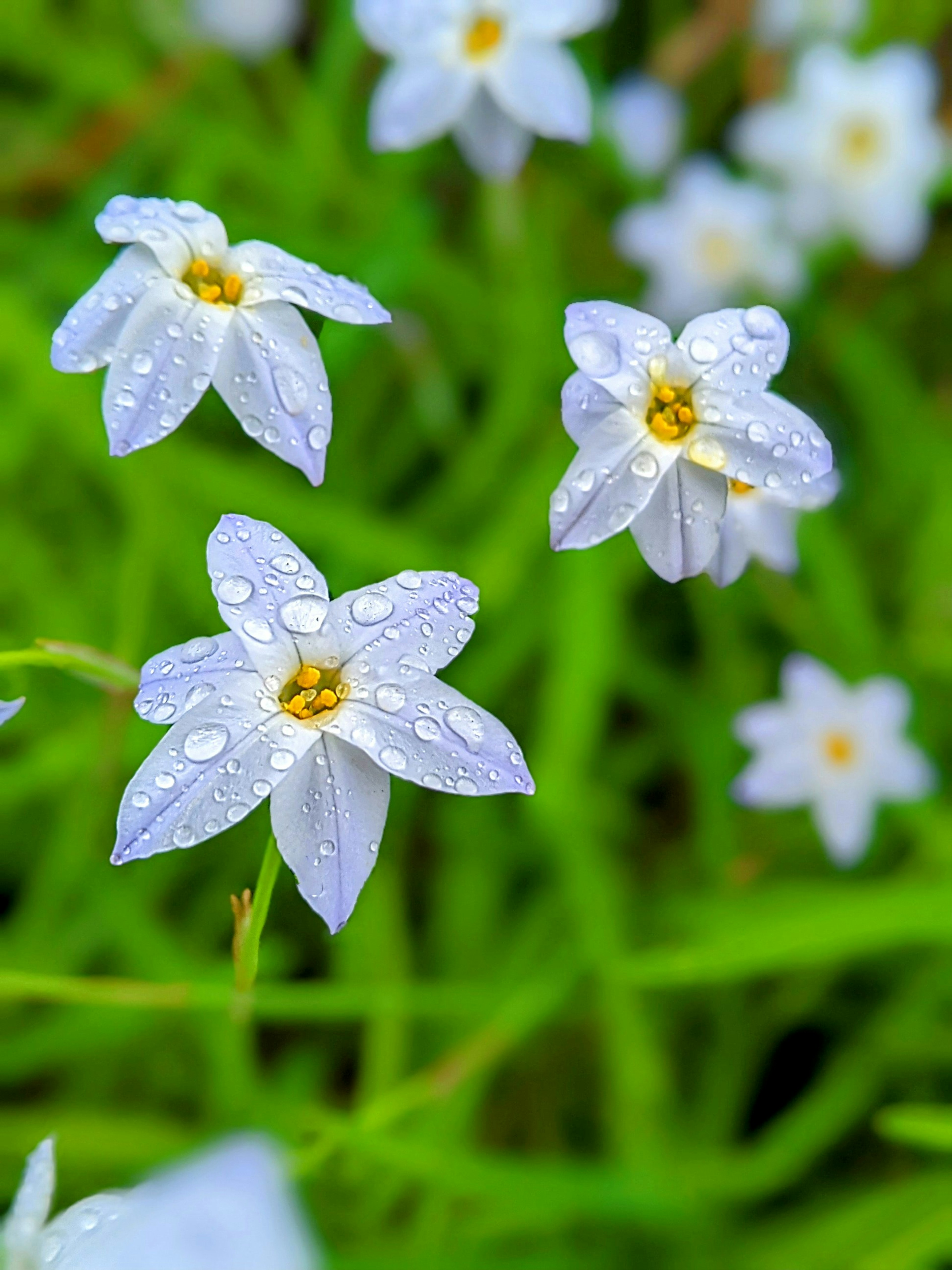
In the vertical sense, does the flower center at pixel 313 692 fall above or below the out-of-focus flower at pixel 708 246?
below

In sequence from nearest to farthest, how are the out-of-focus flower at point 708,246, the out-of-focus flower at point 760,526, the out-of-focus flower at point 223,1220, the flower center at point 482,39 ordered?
1. the out-of-focus flower at point 223,1220
2. the out-of-focus flower at point 760,526
3. the flower center at point 482,39
4. the out-of-focus flower at point 708,246

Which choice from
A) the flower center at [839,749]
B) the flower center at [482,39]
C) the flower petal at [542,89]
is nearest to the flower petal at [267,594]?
the flower petal at [542,89]

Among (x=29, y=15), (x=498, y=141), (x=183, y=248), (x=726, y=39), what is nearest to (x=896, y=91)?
(x=726, y=39)

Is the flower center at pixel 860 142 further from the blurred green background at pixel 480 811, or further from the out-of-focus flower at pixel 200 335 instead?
the out-of-focus flower at pixel 200 335

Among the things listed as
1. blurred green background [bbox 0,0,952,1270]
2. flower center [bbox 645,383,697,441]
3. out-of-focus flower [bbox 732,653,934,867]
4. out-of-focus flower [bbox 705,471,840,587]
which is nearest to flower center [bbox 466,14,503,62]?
blurred green background [bbox 0,0,952,1270]

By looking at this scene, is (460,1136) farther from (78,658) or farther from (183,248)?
(183,248)

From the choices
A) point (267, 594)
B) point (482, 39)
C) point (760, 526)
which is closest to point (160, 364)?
point (267, 594)

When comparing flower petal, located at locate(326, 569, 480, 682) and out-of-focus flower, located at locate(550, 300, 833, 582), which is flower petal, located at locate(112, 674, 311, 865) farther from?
out-of-focus flower, located at locate(550, 300, 833, 582)
